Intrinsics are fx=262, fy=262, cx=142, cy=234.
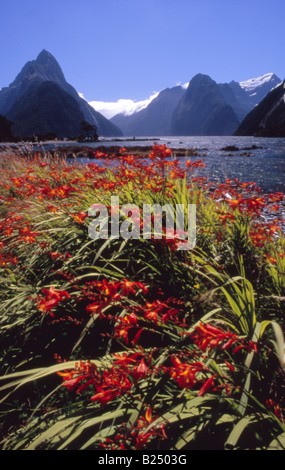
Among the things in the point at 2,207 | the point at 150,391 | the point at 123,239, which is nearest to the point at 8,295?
the point at 123,239

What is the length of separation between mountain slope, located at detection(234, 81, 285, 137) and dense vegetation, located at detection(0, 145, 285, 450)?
7697cm

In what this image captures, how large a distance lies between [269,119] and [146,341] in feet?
321

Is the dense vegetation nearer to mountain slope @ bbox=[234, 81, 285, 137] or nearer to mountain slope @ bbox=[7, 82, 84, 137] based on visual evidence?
mountain slope @ bbox=[234, 81, 285, 137]

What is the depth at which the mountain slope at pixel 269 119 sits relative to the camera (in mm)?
74750

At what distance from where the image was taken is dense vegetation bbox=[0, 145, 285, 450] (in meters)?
1.11

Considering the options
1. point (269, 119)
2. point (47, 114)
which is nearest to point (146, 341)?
point (269, 119)

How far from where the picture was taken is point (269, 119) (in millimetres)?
82875

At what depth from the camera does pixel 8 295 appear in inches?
85.9

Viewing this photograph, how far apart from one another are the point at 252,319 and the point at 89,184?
283 cm

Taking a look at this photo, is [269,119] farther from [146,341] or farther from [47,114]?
[47,114]

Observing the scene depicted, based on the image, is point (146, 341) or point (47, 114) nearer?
point (146, 341)

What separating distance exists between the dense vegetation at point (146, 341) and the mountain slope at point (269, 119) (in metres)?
77.0

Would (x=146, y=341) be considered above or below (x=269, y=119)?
below
